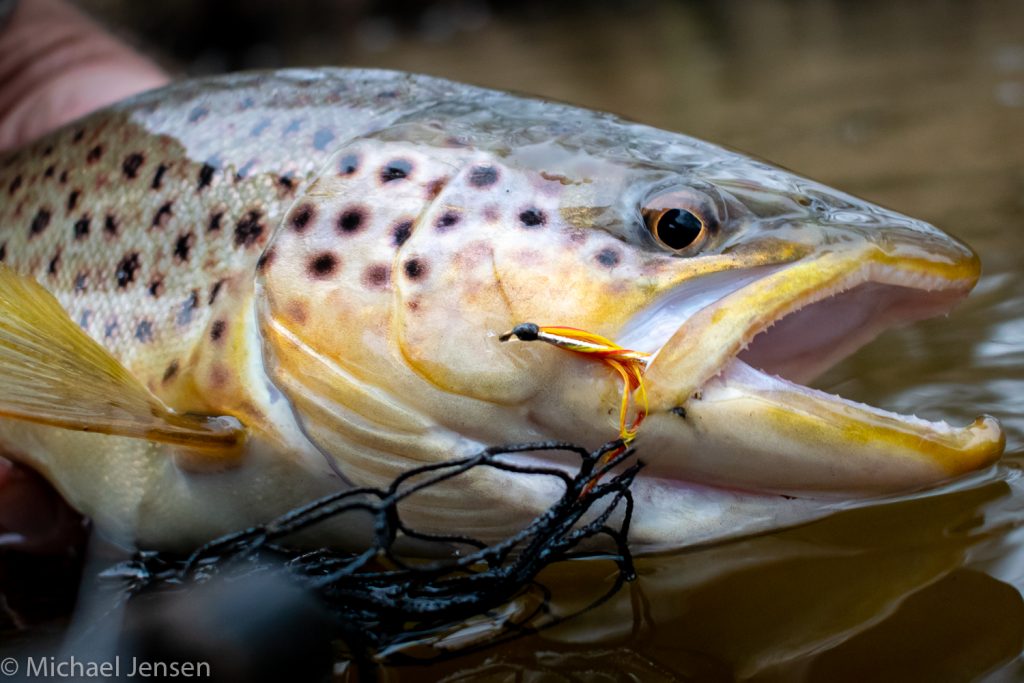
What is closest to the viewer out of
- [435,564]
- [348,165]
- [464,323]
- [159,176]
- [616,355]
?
[435,564]

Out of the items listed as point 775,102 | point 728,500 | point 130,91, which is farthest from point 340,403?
point 775,102

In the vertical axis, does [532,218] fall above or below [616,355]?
above

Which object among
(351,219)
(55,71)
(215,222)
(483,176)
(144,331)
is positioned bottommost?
(55,71)

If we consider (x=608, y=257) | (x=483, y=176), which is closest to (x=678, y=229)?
(x=608, y=257)

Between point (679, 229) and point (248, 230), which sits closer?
point (679, 229)

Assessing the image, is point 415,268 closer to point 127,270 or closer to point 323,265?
point 323,265

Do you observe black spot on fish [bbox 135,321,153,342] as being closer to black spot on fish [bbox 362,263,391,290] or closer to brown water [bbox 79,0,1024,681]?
black spot on fish [bbox 362,263,391,290]
